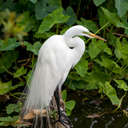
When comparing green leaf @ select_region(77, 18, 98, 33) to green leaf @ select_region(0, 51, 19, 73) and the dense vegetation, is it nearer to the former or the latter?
the dense vegetation

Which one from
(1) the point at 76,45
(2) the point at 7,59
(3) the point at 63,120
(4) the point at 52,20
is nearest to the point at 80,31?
(1) the point at 76,45

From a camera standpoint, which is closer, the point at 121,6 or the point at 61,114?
the point at 61,114

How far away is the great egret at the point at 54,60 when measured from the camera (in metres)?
1.69

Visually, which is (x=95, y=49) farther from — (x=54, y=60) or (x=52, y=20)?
(x=54, y=60)

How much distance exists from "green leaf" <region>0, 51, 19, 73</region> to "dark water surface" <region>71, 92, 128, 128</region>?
678 mm

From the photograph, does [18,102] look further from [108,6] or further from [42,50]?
[108,6]

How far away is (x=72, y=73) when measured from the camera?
259 cm

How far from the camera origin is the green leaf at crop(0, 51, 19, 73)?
2.50 m

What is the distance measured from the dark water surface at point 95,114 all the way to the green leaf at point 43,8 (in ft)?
2.71

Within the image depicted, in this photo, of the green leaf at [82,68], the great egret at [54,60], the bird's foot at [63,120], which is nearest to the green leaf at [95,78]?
the green leaf at [82,68]

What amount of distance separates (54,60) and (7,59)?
3.16 feet

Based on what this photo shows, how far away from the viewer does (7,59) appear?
255 cm

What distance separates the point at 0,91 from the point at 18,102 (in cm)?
18

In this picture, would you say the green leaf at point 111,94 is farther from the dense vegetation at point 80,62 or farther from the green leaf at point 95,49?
the green leaf at point 95,49
